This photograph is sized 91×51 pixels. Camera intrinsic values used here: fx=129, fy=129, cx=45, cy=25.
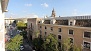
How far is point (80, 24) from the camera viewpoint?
904 inches

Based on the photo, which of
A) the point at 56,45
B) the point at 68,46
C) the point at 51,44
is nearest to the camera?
the point at 68,46

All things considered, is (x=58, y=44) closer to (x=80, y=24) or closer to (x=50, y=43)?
(x=50, y=43)

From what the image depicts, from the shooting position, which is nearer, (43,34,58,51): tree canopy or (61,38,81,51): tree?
(61,38,81,51): tree

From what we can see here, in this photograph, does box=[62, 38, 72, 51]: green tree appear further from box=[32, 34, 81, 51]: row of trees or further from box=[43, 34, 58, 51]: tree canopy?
box=[43, 34, 58, 51]: tree canopy

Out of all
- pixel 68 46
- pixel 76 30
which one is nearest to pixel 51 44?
pixel 68 46

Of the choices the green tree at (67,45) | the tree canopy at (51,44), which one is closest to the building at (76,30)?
the green tree at (67,45)

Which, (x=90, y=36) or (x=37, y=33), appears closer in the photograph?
(x=90, y=36)

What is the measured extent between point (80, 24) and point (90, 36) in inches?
148

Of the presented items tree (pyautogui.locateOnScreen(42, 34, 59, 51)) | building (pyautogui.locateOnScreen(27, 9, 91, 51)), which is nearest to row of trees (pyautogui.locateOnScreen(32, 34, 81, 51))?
tree (pyautogui.locateOnScreen(42, 34, 59, 51))

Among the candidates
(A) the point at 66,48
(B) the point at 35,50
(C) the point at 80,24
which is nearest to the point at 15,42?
(B) the point at 35,50

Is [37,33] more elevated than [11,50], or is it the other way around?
[37,33]

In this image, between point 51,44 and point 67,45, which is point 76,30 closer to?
point 67,45

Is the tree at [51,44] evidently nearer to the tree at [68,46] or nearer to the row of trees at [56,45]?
the row of trees at [56,45]

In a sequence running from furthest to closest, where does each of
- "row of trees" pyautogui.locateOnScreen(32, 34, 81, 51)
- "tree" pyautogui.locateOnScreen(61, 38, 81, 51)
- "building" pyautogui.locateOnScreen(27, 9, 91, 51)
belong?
"row of trees" pyautogui.locateOnScreen(32, 34, 81, 51)
"tree" pyautogui.locateOnScreen(61, 38, 81, 51)
"building" pyautogui.locateOnScreen(27, 9, 91, 51)
